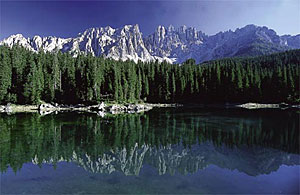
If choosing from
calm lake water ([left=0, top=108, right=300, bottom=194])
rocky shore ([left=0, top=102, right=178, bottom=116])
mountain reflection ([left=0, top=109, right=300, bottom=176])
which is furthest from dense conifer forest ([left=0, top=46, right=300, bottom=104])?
calm lake water ([left=0, top=108, right=300, bottom=194])

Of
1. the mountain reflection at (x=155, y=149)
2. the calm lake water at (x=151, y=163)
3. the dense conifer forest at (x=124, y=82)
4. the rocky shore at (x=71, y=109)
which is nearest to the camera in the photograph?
the calm lake water at (x=151, y=163)

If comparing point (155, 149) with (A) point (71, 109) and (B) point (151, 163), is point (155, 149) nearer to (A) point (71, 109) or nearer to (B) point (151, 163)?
(B) point (151, 163)

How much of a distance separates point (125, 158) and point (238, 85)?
82.6m

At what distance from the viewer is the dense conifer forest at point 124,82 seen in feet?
251

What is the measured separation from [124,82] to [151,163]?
68.7 meters

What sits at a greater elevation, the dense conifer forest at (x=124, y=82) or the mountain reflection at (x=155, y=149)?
the dense conifer forest at (x=124, y=82)

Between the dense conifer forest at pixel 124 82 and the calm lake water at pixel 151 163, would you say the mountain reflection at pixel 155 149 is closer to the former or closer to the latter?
the calm lake water at pixel 151 163

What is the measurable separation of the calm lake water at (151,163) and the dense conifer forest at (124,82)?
52223mm

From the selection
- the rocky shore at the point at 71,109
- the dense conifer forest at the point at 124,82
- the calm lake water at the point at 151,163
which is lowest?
the calm lake water at the point at 151,163

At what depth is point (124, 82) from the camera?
84938 mm

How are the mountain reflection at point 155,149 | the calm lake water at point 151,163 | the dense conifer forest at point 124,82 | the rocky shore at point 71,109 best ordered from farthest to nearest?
the dense conifer forest at point 124,82, the rocky shore at point 71,109, the mountain reflection at point 155,149, the calm lake water at point 151,163

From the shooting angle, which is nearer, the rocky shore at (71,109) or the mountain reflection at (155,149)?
the mountain reflection at (155,149)

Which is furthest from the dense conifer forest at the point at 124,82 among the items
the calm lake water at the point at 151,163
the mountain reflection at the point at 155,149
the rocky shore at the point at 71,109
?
the calm lake water at the point at 151,163

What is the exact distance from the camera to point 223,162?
18.1 metres
